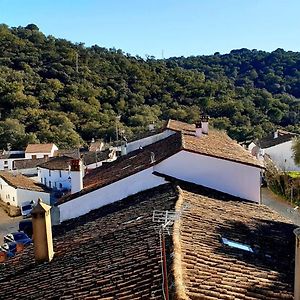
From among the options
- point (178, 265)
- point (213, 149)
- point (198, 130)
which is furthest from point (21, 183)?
point (178, 265)

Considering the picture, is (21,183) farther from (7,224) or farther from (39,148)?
(39,148)

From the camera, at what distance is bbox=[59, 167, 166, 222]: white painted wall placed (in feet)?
44.4

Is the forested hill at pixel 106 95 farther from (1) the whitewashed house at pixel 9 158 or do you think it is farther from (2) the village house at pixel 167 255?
(2) the village house at pixel 167 255

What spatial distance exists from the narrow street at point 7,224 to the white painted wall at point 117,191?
12600 millimetres

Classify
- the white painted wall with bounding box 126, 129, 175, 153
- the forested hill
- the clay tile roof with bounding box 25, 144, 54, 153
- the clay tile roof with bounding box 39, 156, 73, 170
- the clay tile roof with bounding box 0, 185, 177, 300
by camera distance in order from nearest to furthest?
the clay tile roof with bounding box 0, 185, 177, 300 < the white painted wall with bounding box 126, 129, 175, 153 < the clay tile roof with bounding box 39, 156, 73, 170 < the clay tile roof with bounding box 25, 144, 54, 153 < the forested hill

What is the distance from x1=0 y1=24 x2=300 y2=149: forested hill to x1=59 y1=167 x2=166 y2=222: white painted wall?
46.5 metres

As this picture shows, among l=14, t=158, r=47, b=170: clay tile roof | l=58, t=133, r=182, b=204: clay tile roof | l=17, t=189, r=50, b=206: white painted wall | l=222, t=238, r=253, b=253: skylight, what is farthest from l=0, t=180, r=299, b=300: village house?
l=14, t=158, r=47, b=170: clay tile roof

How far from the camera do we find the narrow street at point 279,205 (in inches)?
914

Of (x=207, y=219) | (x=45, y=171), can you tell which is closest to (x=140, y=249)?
(x=207, y=219)

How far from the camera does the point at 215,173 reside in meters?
13.7

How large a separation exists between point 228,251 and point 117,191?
17.9 ft

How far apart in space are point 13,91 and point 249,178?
66.0 meters

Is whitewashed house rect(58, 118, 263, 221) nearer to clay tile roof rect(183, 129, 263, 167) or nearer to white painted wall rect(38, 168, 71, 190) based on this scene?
clay tile roof rect(183, 129, 263, 167)

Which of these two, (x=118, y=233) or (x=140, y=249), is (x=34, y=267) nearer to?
(x=118, y=233)
